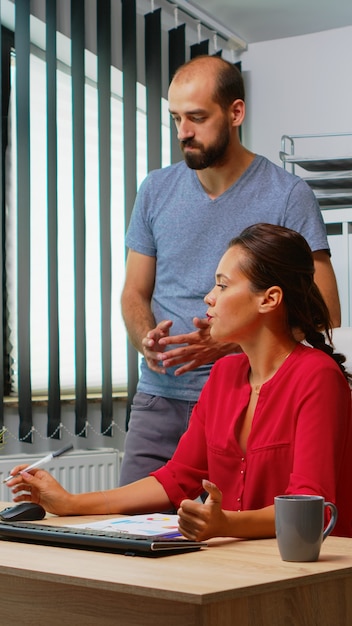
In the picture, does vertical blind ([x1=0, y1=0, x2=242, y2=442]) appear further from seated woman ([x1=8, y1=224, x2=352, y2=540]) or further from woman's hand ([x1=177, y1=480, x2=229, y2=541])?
woman's hand ([x1=177, y1=480, x2=229, y2=541])

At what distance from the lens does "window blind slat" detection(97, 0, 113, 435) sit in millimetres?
3697

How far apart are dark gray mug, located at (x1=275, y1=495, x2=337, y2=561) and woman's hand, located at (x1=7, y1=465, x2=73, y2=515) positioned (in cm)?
51

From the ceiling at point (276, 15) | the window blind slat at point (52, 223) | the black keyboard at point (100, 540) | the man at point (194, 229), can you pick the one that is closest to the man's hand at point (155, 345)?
the man at point (194, 229)

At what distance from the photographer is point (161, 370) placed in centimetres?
204

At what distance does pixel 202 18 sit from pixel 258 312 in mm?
2984

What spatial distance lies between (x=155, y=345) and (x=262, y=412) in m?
0.49

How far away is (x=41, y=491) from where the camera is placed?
1.55m

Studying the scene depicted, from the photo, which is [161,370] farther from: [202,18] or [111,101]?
[202,18]

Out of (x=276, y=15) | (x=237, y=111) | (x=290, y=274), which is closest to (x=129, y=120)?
(x=276, y=15)

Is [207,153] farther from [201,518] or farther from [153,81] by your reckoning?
[153,81]

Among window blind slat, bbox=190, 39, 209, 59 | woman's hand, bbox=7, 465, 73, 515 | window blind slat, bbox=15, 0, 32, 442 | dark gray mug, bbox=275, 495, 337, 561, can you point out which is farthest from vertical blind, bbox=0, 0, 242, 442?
dark gray mug, bbox=275, 495, 337, 561

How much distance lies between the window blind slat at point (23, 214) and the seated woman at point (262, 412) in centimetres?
174

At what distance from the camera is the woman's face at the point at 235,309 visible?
1.63 meters

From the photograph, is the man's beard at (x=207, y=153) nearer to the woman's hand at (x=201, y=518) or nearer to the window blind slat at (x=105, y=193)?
the woman's hand at (x=201, y=518)
